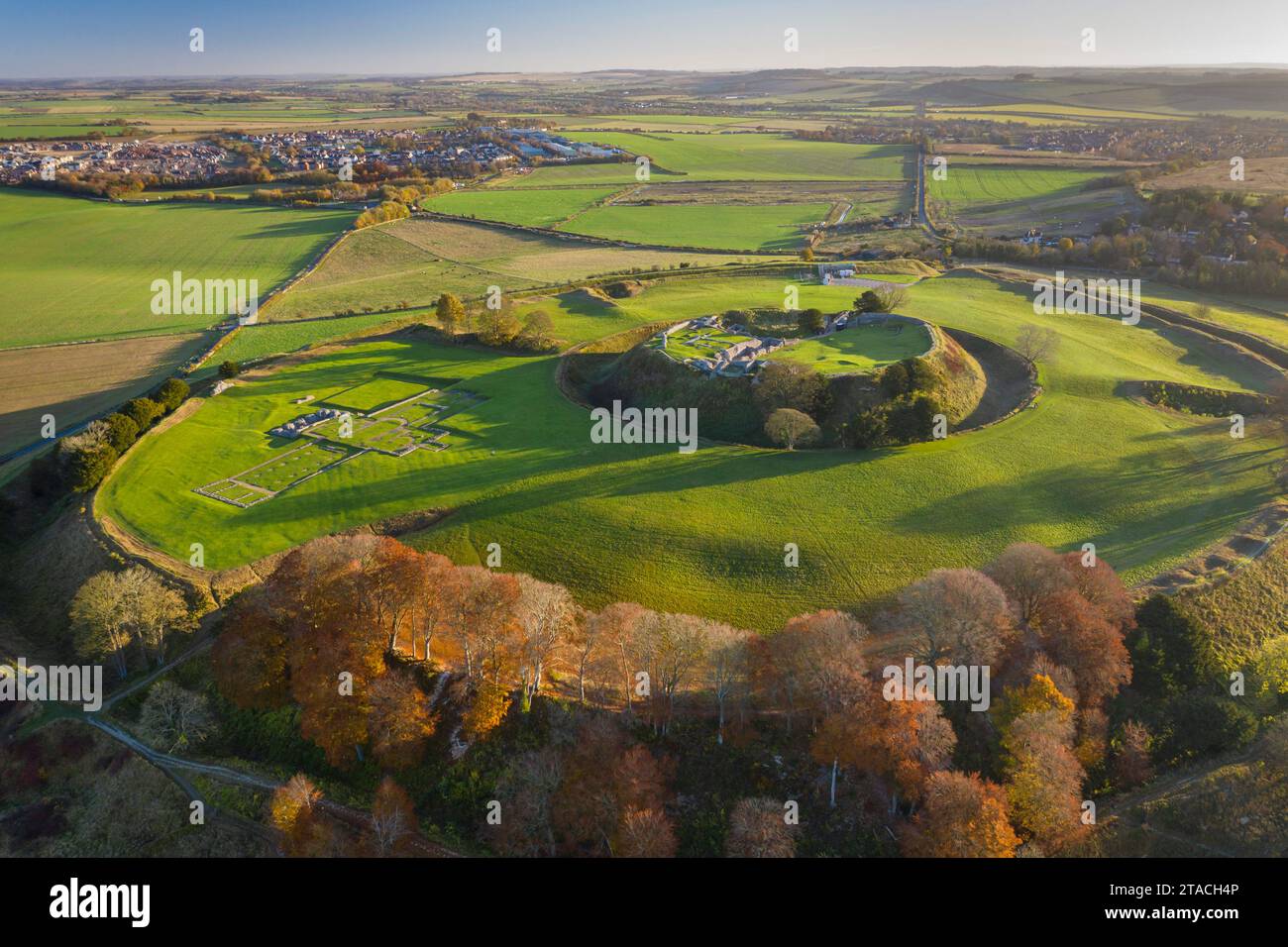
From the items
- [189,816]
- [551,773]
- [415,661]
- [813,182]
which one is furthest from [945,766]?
[813,182]

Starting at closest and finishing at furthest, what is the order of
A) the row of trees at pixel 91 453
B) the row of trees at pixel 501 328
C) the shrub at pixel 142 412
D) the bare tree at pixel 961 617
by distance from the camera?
the bare tree at pixel 961 617 < the row of trees at pixel 91 453 < the shrub at pixel 142 412 < the row of trees at pixel 501 328

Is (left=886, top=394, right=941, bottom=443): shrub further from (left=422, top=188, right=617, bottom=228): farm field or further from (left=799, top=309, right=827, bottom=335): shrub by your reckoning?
(left=422, top=188, right=617, bottom=228): farm field

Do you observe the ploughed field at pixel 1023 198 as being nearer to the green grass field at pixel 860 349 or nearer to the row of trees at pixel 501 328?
the green grass field at pixel 860 349

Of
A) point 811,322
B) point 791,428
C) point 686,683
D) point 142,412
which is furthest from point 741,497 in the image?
Answer: point 142,412

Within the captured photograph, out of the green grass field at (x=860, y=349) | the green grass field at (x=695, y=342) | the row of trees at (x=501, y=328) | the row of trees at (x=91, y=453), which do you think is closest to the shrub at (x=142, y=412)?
the row of trees at (x=91, y=453)

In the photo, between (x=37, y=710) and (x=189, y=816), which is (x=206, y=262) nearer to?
(x=37, y=710)

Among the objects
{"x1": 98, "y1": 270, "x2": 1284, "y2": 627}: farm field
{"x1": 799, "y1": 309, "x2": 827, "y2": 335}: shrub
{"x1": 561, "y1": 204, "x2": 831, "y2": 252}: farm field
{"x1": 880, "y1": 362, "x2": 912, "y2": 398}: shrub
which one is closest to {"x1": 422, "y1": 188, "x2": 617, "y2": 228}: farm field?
{"x1": 561, "y1": 204, "x2": 831, "y2": 252}: farm field

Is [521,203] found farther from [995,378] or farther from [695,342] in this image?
[995,378]
